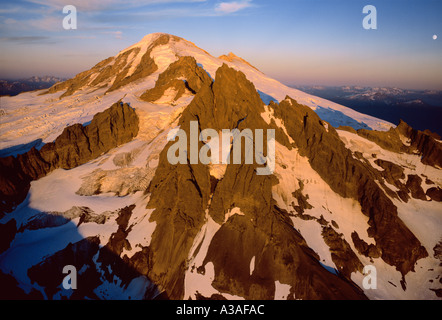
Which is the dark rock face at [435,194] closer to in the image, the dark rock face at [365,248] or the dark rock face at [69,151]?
the dark rock face at [365,248]

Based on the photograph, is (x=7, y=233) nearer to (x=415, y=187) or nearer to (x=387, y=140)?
(x=415, y=187)

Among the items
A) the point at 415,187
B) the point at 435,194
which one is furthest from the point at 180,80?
the point at 435,194

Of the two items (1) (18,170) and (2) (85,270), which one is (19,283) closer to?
(2) (85,270)

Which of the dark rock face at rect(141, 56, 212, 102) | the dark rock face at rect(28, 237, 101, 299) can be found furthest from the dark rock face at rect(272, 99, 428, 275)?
the dark rock face at rect(28, 237, 101, 299)

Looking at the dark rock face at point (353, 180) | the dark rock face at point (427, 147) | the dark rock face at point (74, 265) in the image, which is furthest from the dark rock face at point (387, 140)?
the dark rock face at point (74, 265)

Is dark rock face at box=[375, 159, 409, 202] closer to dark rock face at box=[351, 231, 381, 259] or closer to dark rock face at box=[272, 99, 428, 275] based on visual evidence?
dark rock face at box=[272, 99, 428, 275]

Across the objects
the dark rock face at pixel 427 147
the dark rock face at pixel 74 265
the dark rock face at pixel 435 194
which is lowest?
the dark rock face at pixel 74 265
